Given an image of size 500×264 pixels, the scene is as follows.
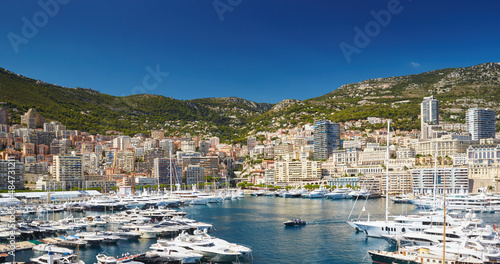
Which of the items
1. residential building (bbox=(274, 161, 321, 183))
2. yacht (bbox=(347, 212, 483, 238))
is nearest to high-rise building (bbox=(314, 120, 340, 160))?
residential building (bbox=(274, 161, 321, 183))

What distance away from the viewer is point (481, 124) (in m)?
99.5

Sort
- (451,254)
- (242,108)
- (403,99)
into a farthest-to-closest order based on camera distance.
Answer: (242,108), (403,99), (451,254)

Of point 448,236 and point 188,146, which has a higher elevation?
point 188,146

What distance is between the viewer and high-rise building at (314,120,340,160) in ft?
360

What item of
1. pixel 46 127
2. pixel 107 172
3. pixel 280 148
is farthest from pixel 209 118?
pixel 107 172

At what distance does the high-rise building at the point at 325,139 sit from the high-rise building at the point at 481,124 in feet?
97.9

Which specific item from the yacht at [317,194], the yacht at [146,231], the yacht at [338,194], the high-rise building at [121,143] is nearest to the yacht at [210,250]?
the yacht at [146,231]

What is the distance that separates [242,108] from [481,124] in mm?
106640

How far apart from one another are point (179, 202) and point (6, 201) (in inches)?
862

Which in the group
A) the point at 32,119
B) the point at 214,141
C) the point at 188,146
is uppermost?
the point at 32,119

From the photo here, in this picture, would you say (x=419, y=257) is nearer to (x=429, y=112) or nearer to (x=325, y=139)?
(x=325, y=139)

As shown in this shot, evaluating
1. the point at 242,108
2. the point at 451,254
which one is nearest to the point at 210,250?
the point at 451,254

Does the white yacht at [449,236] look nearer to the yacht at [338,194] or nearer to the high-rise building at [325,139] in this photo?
the yacht at [338,194]

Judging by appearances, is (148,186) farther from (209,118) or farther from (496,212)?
(209,118)
